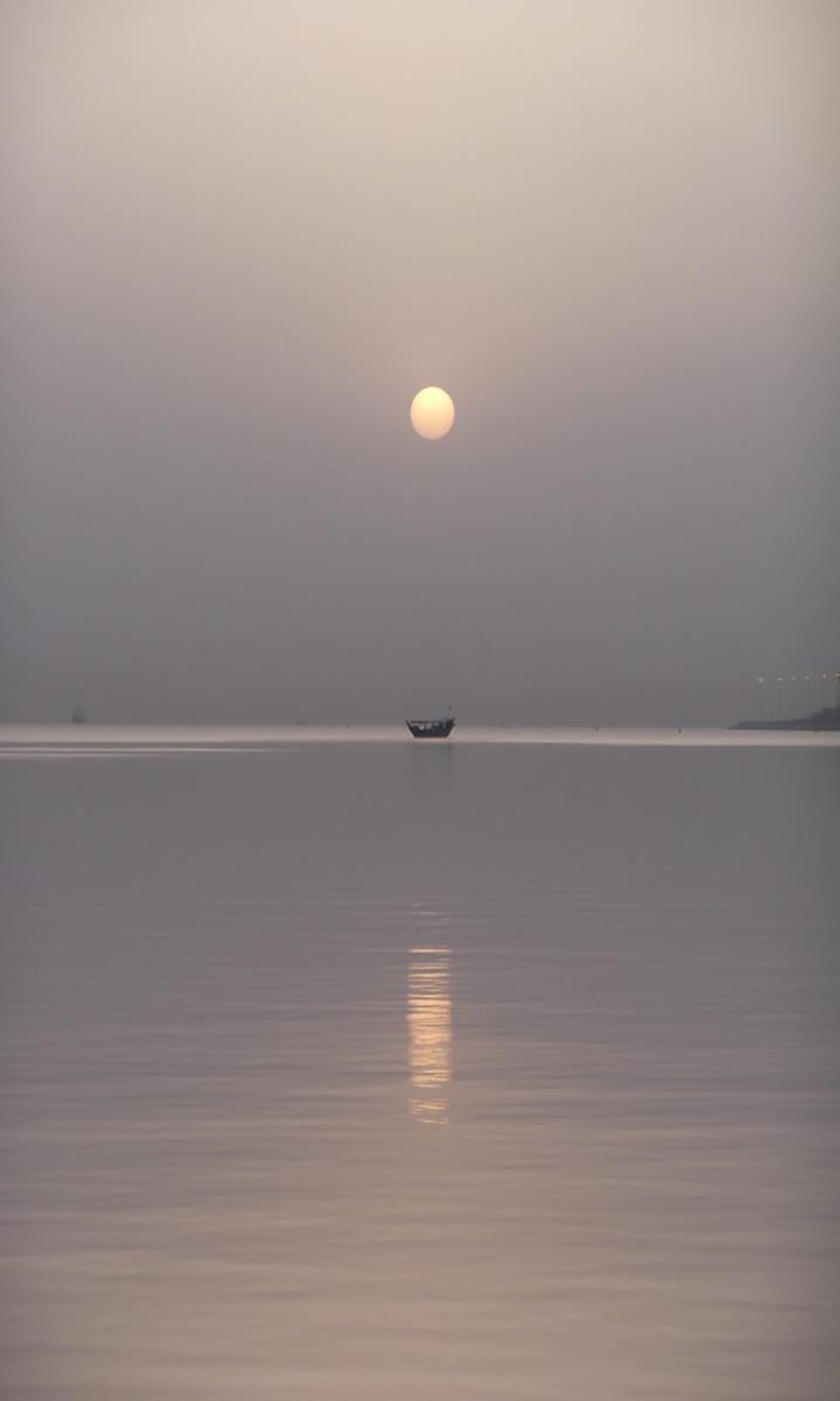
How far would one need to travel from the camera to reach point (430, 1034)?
2847 centimetres

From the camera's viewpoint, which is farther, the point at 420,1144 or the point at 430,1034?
the point at 430,1034

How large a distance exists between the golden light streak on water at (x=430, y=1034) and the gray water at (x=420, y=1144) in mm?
91

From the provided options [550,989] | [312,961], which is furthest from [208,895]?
[550,989]

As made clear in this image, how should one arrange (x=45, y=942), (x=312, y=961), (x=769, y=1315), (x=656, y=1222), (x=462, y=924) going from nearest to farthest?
1. (x=769, y=1315)
2. (x=656, y=1222)
3. (x=312, y=961)
4. (x=45, y=942)
5. (x=462, y=924)

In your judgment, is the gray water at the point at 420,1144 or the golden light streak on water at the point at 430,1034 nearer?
the gray water at the point at 420,1144

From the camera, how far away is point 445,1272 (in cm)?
1586

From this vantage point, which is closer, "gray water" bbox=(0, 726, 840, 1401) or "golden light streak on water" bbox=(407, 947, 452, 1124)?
"gray water" bbox=(0, 726, 840, 1401)

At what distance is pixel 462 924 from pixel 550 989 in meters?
11.2

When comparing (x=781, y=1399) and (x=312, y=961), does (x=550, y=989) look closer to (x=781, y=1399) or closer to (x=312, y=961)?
(x=312, y=961)

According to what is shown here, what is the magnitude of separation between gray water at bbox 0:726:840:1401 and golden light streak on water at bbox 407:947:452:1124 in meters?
0.09

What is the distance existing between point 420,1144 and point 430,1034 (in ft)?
25.2

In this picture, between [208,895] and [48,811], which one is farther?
[48,811]

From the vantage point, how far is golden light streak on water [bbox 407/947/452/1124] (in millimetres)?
23141

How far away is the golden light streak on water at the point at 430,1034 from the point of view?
23141 millimetres
